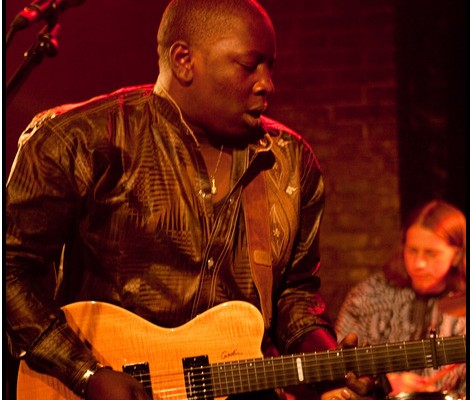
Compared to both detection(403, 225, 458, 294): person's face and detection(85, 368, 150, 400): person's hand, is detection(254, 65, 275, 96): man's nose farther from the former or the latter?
detection(403, 225, 458, 294): person's face

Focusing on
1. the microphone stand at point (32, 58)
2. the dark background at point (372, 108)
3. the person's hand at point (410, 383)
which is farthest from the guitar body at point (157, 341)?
the dark background at point (372, 108)

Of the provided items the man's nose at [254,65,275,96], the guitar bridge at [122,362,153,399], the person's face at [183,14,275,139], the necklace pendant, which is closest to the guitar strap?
the necklace pendant

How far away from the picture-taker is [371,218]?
230 inches

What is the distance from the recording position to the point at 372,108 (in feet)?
18.9

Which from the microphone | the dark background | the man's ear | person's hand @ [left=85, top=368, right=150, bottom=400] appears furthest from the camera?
the dark background

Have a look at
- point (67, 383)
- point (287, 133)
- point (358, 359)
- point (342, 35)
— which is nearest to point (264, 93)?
point (287, 133)

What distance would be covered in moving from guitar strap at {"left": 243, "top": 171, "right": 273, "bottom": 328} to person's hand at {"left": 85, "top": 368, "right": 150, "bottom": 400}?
0.59 meters

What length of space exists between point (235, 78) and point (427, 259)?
2472mm

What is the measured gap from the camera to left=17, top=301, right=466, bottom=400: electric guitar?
3.17 metres

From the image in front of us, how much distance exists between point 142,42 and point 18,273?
231cm

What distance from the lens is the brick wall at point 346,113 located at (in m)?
5.74

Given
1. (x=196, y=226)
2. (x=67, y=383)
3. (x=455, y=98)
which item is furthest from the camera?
(x=455, y=98)

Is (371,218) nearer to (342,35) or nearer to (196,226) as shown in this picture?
(342,35)

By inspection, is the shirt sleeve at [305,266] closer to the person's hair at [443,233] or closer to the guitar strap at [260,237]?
the guitar strap at [260,237]
